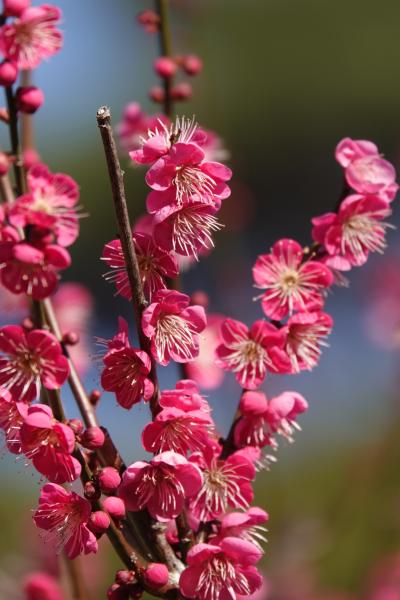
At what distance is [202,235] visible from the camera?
770 millimetres

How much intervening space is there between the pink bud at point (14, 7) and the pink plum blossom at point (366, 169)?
14.9 inches

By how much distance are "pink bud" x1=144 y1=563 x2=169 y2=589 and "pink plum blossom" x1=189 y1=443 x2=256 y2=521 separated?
70mm

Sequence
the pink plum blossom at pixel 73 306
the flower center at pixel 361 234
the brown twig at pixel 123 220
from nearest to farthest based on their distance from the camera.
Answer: the brown twig at pixel 123 220 < the flower center at pixel 361 234 < the pink plum blossom at pixel 73 306

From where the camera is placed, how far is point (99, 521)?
2.30 feet

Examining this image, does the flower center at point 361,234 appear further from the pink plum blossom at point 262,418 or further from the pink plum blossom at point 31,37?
the pink plum blossom at point 31,37

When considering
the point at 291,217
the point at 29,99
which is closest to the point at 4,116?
the point at 29,99

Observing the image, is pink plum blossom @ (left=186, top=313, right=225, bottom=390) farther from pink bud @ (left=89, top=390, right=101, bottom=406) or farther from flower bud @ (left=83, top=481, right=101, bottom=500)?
flower bud @ (left=83, top=481, right=101, bottom=500)

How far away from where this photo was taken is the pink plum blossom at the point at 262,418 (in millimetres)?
813

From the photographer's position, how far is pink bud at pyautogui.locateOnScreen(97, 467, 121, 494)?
0.72m

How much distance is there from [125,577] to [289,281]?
324mm

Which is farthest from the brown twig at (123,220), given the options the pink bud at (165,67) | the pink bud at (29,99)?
the pink bud at (165,67)

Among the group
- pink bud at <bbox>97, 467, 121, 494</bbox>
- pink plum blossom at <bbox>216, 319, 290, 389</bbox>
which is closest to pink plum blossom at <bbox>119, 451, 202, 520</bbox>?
pink bud at <bbox>97, 467, 121, 494</bbox>

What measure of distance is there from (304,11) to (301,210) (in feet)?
11.1

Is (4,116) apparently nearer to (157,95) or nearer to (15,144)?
(15,144)
